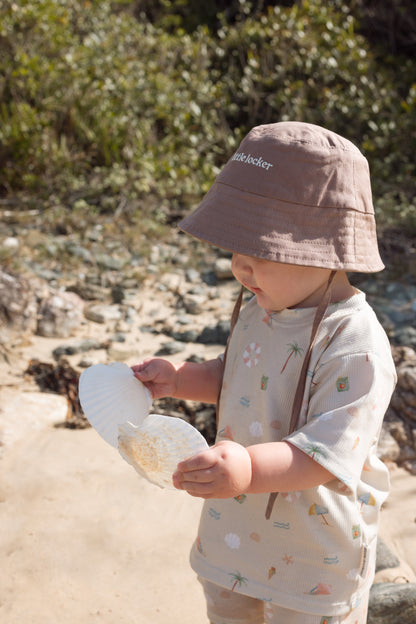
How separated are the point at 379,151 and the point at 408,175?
0.48 meters

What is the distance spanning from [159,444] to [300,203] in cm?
57

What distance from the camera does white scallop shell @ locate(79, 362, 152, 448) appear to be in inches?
58.7

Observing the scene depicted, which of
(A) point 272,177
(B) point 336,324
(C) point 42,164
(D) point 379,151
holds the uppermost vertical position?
(A) point 272,177

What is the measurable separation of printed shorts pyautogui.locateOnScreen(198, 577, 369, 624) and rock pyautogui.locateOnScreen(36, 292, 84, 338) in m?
2.60

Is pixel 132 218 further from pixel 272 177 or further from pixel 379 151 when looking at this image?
pixel 272 177

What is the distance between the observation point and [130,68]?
6445mm

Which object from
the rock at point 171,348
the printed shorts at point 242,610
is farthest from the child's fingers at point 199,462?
the rock at point 171,348

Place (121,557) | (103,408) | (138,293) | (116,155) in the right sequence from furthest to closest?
(116,155) < (138,293) < (121,557) < (103,408)

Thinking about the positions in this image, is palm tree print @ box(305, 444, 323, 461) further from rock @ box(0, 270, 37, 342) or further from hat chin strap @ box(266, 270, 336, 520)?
rock @ box(0, 270, 37, 342)

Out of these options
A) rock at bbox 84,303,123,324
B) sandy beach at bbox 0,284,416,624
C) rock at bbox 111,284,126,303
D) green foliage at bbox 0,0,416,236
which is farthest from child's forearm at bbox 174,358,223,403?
green foliage at bbox 0,0,416,236

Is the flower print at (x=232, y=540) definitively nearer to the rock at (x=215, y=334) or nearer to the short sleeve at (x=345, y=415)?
the short sleeve at (x=345, y=415)

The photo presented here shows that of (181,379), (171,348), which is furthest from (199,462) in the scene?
(171,348)

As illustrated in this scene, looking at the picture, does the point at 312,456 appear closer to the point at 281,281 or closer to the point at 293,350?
the point at 293,350

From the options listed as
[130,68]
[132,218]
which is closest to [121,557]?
[132,218]
